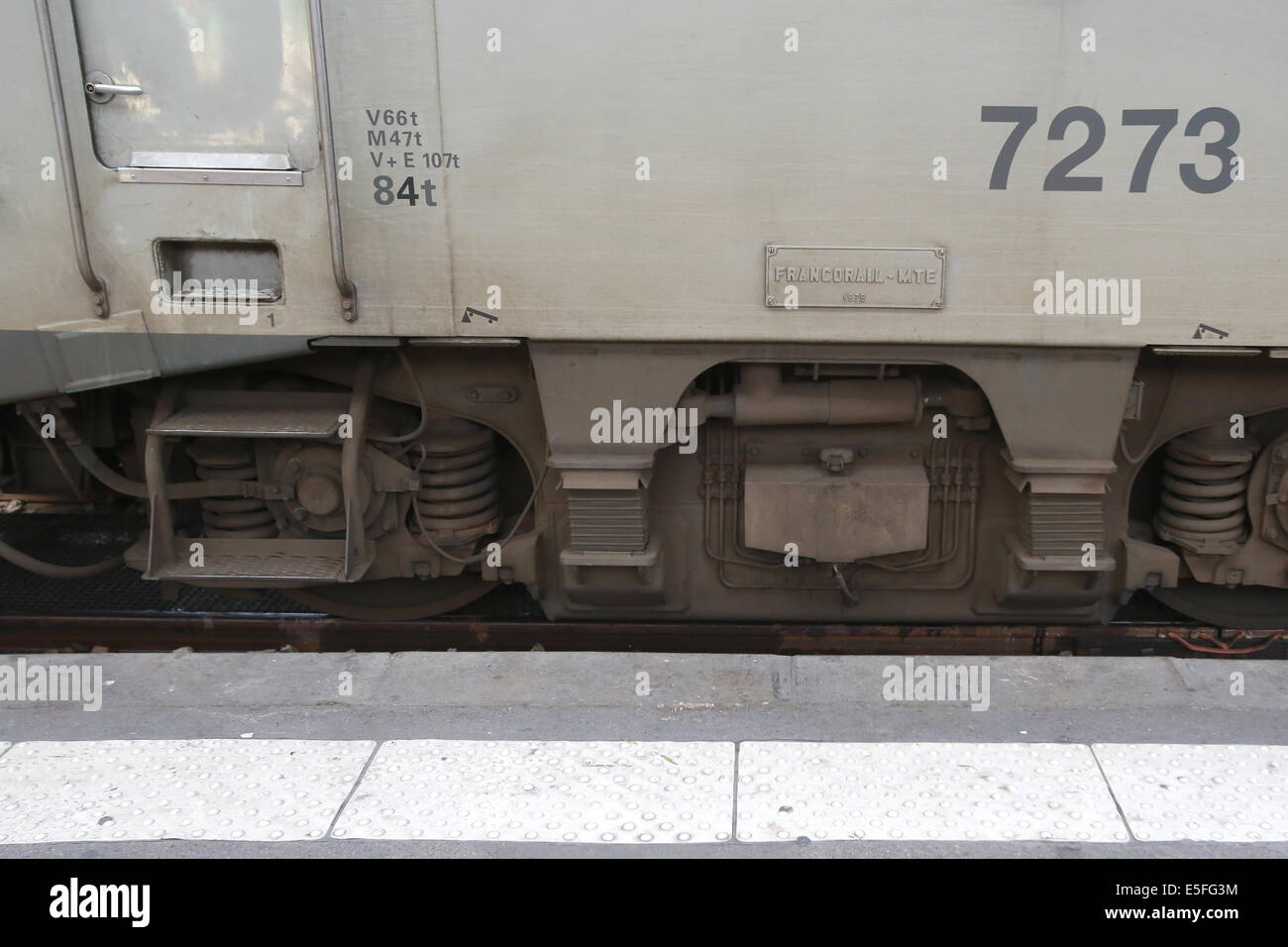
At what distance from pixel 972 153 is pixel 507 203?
63.5 inches

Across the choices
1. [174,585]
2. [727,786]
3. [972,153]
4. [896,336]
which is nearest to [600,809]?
[727,786]

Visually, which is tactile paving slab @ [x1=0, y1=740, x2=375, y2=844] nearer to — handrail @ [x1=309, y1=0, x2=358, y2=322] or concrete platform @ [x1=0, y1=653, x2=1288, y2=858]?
concrete platform @ [x1=0, y1=653, x2=1288, y2=858]

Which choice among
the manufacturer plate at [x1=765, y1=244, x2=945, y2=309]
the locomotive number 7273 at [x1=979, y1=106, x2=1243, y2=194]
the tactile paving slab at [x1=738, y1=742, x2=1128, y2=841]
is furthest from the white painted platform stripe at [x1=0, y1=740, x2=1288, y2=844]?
the locomotive number 7273 at [x1=979, y1=106, x2=1243, y2=194]

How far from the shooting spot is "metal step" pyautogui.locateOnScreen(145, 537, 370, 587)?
398 centimetres

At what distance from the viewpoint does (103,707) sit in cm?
291

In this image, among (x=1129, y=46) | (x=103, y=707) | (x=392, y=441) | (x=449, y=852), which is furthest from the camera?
(x=392, y=441)

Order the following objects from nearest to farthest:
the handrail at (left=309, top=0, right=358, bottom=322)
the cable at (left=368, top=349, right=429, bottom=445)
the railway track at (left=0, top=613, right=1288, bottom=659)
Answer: the handrail at (left=309, top=0, right=358, bottom=322)
the cable at (left=368, top=349, right=429, bottom=445)
the railway track at (left=0, top=613, right=1288, bottom=659)

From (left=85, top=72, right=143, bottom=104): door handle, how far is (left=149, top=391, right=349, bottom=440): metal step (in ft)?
3.85

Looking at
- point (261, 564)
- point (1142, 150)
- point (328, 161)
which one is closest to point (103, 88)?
point (328, 161)

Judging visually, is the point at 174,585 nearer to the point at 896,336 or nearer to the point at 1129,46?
the point at 896,336

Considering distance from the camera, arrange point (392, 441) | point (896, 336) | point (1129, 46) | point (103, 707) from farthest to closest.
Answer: point (392, 441) → point (896, 336) → point (1129, 46) → point (103, 707)

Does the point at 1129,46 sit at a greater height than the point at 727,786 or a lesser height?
greater

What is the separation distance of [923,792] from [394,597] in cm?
295

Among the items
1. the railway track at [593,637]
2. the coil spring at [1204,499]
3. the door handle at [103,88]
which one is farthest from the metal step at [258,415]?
the coil spring at [1204,499]
